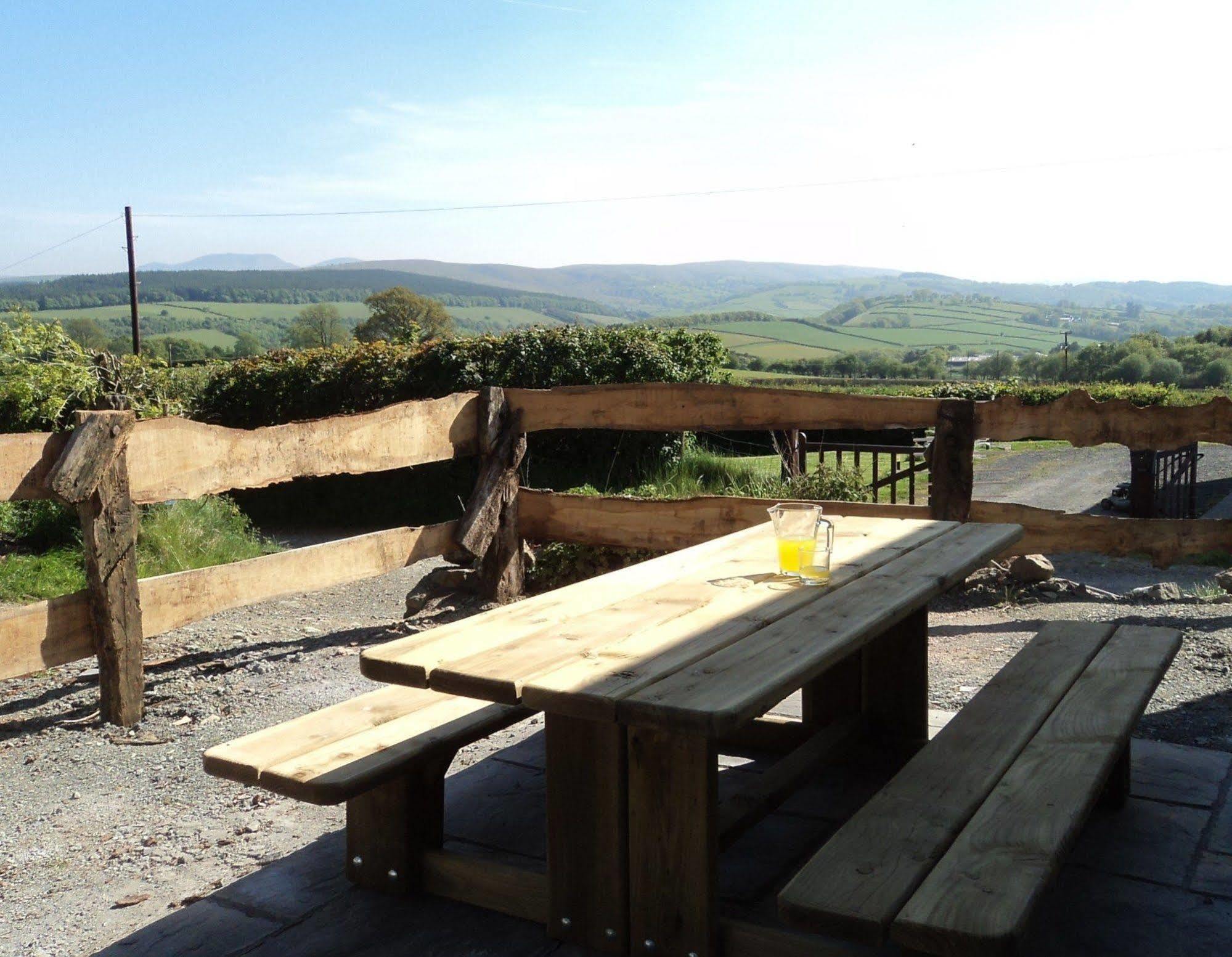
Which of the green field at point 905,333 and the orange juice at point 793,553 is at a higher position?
the green field at point 905,333

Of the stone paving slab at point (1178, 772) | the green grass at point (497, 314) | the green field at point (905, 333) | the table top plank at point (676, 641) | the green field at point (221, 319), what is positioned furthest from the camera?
the green grass at point (497, 314)

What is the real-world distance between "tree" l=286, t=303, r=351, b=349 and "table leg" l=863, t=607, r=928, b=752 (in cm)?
937

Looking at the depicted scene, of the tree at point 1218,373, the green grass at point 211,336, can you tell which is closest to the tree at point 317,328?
the green grass at point 211,336

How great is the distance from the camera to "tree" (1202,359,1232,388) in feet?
62.8

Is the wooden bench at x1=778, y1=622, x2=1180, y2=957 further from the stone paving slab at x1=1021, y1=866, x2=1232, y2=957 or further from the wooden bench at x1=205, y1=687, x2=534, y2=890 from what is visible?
the wooden bench at x1=205, y1=687, x2=534, y2=890

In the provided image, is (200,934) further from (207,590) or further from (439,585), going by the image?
(439,585)

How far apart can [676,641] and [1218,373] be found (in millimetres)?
20620

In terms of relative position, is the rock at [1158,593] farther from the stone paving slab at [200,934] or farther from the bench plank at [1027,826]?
the stone paving slab at [200,934]

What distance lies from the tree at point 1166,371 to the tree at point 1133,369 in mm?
92

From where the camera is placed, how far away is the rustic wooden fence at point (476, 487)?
3.50m

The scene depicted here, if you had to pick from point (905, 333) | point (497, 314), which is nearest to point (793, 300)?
point (497, 314)

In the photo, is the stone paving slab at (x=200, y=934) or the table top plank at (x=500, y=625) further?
the stone paving slab at (x=200, y=934)

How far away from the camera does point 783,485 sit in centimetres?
721

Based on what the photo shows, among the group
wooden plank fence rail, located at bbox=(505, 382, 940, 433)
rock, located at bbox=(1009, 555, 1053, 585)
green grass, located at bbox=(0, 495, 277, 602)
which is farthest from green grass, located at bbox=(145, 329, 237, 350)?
rock, located at bbox=(1009, 555, 1053, 585)
